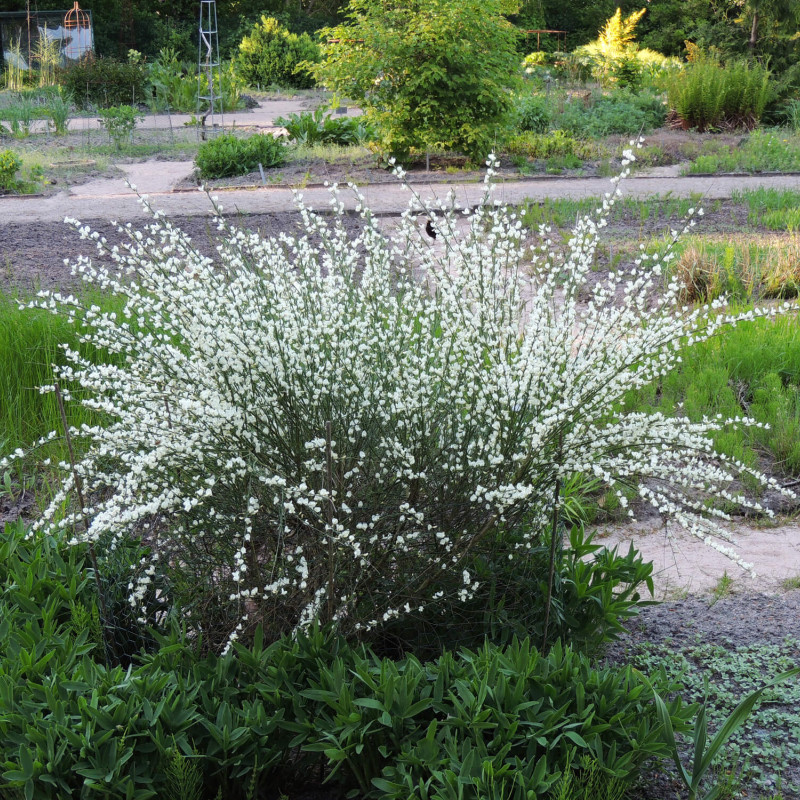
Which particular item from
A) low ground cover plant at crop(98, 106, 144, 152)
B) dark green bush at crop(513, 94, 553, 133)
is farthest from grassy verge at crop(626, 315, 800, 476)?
low ground cover plant at crop(98, 106, 144, 152)

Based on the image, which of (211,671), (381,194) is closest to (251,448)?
(211,671)

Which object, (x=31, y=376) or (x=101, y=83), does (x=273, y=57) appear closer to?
(x=101, y=83)

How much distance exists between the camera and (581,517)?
148 inches

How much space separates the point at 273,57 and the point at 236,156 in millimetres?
14662

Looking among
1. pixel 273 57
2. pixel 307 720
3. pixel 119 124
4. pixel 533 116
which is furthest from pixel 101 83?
pixel 307 720

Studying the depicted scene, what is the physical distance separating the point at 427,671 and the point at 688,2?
80.1 ft

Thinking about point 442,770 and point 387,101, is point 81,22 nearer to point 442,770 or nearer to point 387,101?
point 387,101

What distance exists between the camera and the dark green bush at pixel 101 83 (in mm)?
18203

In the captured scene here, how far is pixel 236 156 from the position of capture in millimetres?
11492

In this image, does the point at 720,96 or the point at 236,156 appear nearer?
the point at 236,156

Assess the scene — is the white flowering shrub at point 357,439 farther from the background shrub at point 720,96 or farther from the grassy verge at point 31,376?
the background shrub at point 720,96

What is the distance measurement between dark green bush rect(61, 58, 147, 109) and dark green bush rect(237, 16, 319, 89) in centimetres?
607

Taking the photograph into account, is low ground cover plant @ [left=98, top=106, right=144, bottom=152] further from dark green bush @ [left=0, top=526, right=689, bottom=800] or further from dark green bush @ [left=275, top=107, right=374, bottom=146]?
dark green bush @ [left=0, top=526, right=689, bottom=800]

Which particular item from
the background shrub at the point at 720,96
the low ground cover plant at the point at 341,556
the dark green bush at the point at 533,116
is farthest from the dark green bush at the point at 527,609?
the background shrub at the point at 720,96
